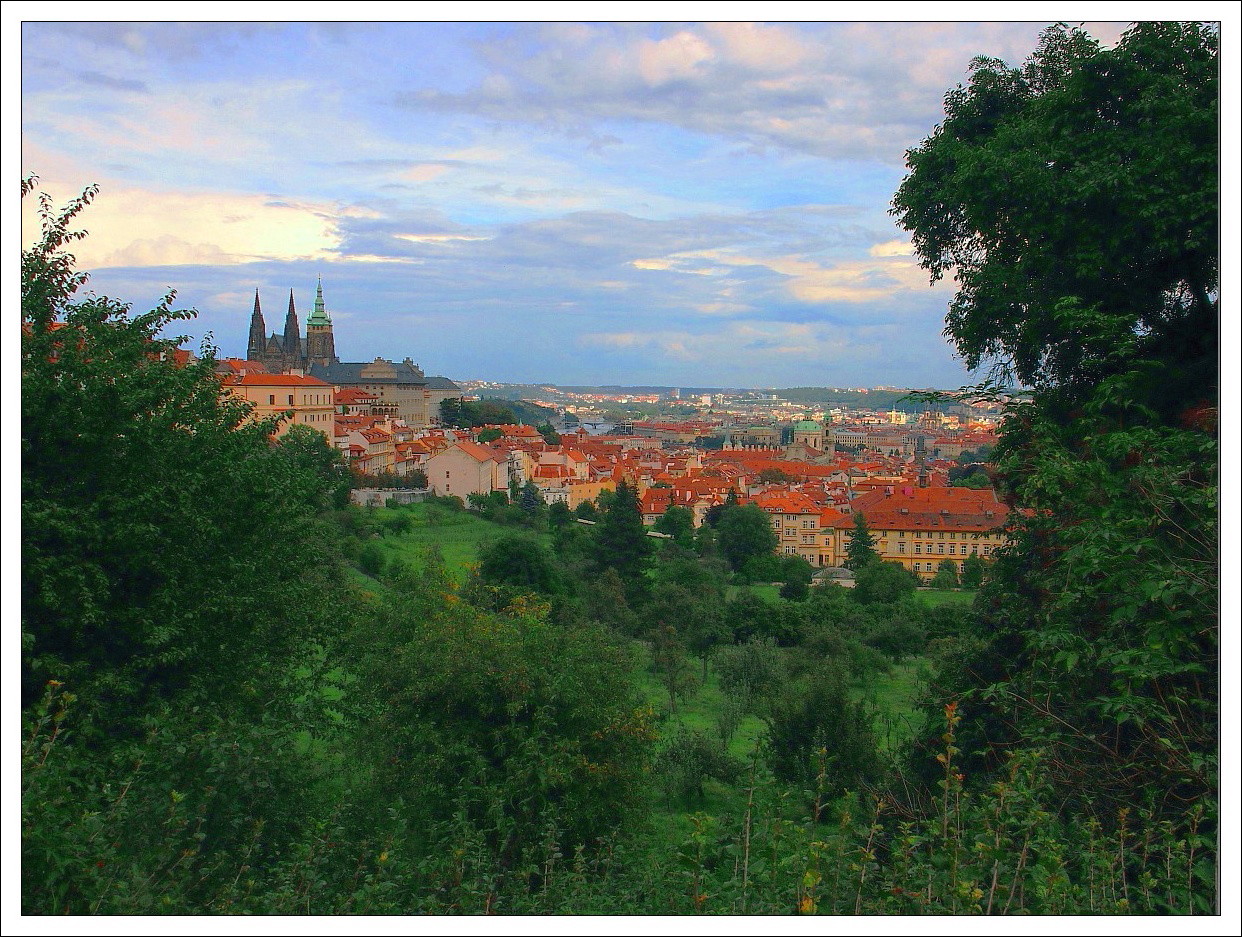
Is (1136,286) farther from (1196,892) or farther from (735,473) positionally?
(735,473)

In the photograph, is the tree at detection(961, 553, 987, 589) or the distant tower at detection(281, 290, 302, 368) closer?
the tree at detection(961, 553, 987, 589)

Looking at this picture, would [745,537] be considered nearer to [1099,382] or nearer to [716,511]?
[716,511]

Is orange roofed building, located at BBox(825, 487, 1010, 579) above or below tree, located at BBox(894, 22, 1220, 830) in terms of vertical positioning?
below

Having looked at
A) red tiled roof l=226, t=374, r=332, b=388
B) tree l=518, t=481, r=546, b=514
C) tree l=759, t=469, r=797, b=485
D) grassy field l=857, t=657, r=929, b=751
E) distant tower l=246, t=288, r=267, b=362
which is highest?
distant tower l=246, t=288, r=267, b=362

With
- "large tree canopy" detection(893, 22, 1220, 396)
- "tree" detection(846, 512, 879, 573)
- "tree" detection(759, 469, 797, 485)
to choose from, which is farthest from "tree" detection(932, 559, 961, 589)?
"tree" detection(759, 469, 797, 485)

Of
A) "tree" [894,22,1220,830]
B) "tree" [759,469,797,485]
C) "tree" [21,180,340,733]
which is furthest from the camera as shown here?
"tree" [759,469,797,485]

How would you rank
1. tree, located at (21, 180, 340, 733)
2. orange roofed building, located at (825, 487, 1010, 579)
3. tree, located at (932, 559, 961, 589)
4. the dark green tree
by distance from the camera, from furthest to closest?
the dark green tree, orange roofed building, located at (825, 487, 1010, 579), tree, located at (932, 559, 961, 589), tree, located at (21, 180, 340, 733)

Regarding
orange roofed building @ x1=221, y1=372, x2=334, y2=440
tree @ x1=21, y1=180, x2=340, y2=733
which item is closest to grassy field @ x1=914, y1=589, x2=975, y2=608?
tree @ x1=21, y1=180, x2=340, y2=733

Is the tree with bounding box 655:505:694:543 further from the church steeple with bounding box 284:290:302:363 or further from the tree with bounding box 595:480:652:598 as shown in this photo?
the church steeple with bounding box 284:290:302:363

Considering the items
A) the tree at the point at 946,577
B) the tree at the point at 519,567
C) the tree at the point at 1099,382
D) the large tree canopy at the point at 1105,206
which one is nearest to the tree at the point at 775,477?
the tree at the point at 946,577
